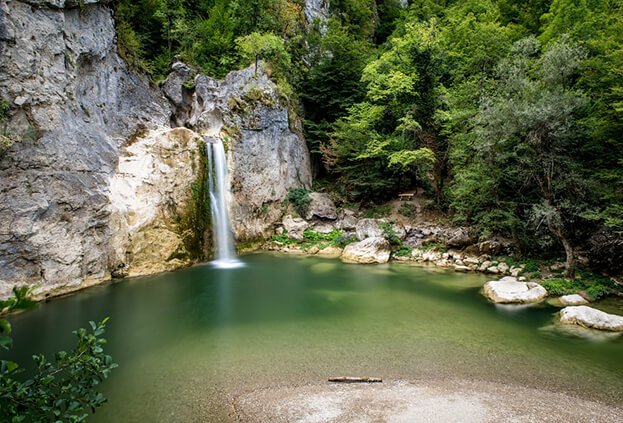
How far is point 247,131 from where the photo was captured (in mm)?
19594

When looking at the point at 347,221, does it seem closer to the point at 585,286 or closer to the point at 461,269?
the point at 461,269

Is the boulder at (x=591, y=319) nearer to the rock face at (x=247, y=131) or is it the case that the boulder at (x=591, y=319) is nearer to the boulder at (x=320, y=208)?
the boulder at (x=320, y=208)

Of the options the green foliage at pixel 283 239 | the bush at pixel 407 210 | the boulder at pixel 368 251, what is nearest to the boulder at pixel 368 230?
the boulder at pixel 368 251

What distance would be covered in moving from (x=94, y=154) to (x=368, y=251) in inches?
477

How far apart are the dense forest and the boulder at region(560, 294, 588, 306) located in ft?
6.59

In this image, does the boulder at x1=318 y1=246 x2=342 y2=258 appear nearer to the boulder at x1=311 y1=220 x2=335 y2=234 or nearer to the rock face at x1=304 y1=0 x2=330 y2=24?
the boulder at x1=311 y1=220 x2=335 y2=234

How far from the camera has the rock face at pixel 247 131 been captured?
19.1 meters

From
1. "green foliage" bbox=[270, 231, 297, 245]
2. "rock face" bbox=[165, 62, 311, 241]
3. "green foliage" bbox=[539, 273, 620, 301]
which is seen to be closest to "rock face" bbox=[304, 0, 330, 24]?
"rock face" bbox=[165, 62, 311, 241]

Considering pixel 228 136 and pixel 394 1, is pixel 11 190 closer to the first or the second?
pixel 228 136

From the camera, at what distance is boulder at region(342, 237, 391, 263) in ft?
52.2

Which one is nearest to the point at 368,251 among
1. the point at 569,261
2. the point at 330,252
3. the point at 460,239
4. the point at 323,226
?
the point at 330,252

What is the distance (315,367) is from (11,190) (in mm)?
10292

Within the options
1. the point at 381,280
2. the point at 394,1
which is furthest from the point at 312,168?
the point at 394,1

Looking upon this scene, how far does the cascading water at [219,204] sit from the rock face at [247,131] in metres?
0.57
